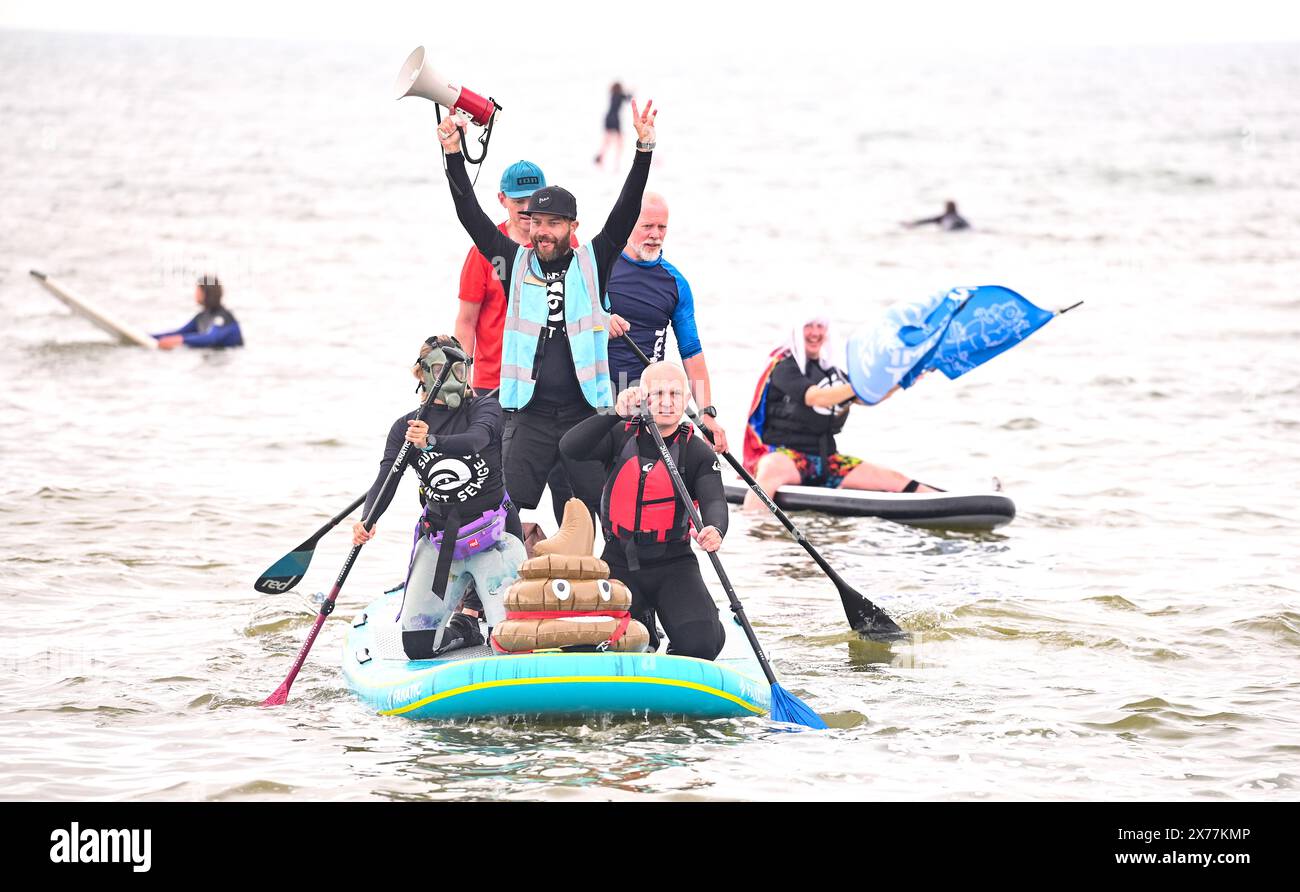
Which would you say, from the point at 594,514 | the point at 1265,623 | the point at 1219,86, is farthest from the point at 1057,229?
the point at 1219,86

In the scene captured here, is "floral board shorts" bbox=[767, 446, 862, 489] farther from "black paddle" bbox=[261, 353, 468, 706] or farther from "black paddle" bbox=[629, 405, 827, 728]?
"black paddle" bbox=[261, 353, 468, 706]

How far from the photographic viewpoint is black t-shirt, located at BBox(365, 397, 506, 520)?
21.6 ft

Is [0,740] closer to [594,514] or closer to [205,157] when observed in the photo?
[594,514]

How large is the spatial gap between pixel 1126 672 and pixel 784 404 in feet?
12.7

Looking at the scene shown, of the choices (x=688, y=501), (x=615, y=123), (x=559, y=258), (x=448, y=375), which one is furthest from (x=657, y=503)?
(x=615, y=123)

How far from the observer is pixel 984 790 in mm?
5789

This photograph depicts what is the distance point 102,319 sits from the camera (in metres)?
17.7

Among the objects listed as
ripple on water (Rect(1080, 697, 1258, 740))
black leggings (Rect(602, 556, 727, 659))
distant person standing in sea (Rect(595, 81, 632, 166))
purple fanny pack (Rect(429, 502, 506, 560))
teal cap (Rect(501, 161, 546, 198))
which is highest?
distant person standing in sea (Rect(595, 81, 632, 166))

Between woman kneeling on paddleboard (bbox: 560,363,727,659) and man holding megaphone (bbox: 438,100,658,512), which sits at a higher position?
man holding megaphone (bbox: 438,100,658,512)

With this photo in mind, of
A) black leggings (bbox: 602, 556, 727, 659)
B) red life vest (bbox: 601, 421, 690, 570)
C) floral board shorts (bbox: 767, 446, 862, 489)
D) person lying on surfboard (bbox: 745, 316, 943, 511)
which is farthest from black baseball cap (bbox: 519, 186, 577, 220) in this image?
floral board shorts (bbox: 767, 446, 862, 489)

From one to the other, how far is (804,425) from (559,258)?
14.4 ft

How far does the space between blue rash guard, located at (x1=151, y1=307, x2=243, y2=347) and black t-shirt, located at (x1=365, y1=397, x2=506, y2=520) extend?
445 inches

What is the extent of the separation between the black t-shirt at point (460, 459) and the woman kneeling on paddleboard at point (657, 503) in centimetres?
33

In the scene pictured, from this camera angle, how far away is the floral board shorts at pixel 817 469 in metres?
10.9
